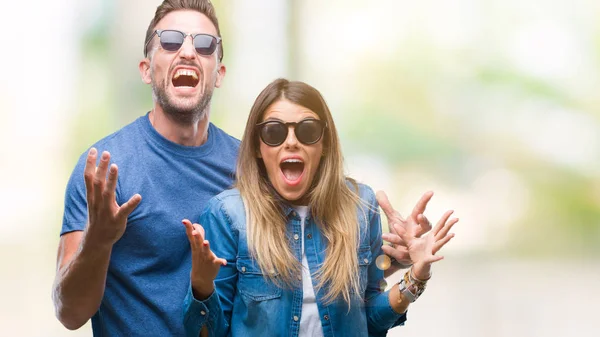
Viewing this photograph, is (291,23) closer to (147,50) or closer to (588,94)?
(588,94)

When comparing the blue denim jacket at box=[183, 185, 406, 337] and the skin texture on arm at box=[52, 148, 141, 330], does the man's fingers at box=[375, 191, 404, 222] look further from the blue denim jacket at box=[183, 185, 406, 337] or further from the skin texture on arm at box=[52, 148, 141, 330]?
the skin texture on arm at box=[52, 148, 141, 330]

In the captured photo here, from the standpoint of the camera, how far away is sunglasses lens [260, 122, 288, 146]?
1.83 metres

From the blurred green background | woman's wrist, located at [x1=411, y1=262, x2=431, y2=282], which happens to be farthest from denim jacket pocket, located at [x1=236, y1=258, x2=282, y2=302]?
the blurred green background

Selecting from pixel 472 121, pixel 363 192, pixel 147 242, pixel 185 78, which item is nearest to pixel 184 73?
pixel 185 78

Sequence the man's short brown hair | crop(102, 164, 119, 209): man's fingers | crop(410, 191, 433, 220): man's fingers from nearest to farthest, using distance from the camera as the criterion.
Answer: crop(102, 164, 119, 209): man's fingers < crop(410, 191, 433, 220): man's fingers < the man's short brown hair

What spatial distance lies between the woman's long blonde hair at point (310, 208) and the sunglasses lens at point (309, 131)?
44 millimetres

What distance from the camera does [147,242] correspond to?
191 centimetres

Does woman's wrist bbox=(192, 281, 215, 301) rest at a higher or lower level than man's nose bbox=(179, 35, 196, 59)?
lower

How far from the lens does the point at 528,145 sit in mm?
4613

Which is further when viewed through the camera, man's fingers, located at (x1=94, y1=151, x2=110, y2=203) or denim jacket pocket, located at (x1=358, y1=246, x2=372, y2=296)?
denim jacket pocket, located at (x1=358, y1=246, x2=372, y2=296)

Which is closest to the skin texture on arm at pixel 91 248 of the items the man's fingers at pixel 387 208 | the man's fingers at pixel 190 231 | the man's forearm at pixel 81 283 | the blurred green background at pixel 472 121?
the man's forearm at pixel 81 283

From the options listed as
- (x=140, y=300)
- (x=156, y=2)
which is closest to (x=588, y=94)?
(x=156, y=2)

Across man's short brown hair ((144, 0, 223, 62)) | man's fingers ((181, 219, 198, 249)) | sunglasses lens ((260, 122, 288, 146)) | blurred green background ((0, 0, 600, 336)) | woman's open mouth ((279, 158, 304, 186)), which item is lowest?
blurred green background ((0, 0, 600, 336))

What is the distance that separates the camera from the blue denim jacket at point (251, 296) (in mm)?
1727
